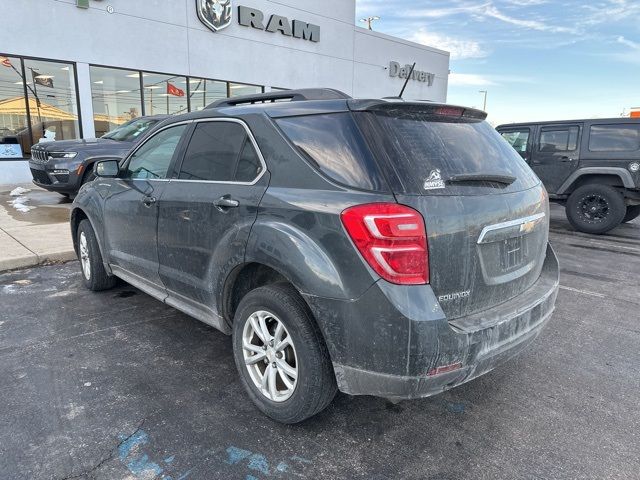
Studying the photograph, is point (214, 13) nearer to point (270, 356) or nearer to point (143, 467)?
point (270, 356)

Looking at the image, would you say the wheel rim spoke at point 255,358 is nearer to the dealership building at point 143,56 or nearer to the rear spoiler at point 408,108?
the rear spoiler at point 408,108

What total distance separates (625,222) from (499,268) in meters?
8.90

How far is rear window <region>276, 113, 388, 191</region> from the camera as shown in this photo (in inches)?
88.0

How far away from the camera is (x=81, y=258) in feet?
16.1

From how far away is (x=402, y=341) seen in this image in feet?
6.82

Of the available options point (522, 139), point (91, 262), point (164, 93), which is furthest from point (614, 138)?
point (164, 93)

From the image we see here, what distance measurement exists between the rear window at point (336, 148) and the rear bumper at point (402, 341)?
53cm

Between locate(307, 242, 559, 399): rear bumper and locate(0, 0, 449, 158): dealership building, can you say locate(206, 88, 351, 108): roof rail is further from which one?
locate(0, 0, 449, 158): dealership building

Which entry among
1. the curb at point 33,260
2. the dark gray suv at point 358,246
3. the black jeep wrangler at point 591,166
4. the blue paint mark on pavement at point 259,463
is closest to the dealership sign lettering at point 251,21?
the black jeep wrangler at point 591,166

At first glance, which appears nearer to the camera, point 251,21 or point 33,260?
point 33,260

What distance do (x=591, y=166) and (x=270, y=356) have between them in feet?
25.9

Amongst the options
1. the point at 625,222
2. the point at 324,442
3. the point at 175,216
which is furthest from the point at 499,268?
the point at 625,222

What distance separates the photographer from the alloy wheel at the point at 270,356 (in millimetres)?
2512

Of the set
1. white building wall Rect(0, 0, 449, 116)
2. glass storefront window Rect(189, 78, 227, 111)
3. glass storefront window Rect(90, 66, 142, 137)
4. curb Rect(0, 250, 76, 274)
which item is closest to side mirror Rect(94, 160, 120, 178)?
curb Rect(0, 250, 76, 274)
